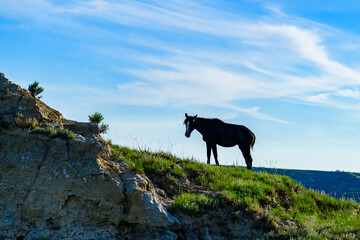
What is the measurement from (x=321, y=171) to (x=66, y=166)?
371 feet

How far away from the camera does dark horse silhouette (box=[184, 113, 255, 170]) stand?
22.4 metres

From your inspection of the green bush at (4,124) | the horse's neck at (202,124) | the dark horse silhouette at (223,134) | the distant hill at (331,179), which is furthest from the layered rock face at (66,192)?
the distant hill at (331,179)

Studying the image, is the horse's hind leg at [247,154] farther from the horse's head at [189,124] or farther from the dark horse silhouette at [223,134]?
the horse's head at [189,124]

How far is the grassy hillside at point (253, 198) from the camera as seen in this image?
13203 millimetres

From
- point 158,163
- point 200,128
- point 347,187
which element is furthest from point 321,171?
point 158,163

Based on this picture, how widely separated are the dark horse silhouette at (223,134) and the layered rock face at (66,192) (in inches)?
386

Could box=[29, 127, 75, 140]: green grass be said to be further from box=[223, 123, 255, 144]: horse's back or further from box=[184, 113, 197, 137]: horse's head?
box=[223, 123, 255, 144]: horse's back

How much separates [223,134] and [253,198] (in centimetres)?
832

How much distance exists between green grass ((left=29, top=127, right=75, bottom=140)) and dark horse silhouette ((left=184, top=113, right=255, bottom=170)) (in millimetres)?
10431

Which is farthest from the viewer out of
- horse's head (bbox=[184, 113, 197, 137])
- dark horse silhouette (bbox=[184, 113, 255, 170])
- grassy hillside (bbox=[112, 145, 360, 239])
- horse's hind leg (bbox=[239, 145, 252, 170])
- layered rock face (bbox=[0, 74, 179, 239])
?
dark horse silhouette (bbox=[184, 113, 255, 170])

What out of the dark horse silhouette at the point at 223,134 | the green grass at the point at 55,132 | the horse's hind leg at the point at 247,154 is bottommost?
the green grass at the point at 55,132

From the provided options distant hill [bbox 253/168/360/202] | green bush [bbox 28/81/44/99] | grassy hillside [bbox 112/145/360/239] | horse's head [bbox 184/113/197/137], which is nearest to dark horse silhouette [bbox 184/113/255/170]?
horse's head [bbox 184/113/197/137]

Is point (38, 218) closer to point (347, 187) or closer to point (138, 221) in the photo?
point (138, 221)

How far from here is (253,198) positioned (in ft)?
47.7
